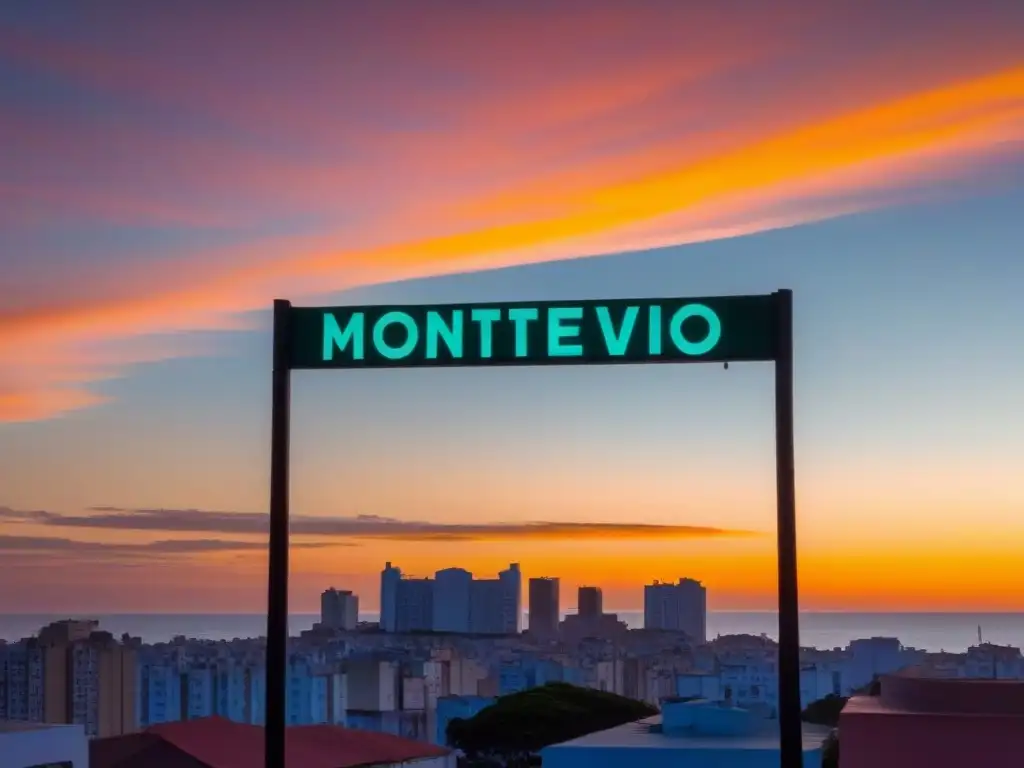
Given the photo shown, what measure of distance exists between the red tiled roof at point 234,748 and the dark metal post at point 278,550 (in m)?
14.1

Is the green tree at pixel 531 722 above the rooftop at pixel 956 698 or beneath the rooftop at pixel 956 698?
beneath

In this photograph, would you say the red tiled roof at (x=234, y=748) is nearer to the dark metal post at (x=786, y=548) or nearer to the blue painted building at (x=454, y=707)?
the blue painted building at (x=454, y=707)

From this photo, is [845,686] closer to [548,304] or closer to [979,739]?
[979,739]

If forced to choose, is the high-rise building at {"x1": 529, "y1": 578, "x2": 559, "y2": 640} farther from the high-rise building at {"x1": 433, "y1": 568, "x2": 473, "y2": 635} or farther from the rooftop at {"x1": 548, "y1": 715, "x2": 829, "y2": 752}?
the rooftop at {"x1": 548, "y1": 715, "x2": 829, "y2": 752}

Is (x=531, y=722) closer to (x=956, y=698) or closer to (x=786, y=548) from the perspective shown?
(x=956, y=698)

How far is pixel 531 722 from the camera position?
1169 inches

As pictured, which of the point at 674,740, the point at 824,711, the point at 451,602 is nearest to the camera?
the point at 674,740

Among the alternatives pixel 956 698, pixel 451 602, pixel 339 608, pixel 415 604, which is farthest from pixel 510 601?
pixel 956 698

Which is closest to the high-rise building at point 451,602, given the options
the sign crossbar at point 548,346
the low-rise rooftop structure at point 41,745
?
the low-rise rooftop structure at point 41,745

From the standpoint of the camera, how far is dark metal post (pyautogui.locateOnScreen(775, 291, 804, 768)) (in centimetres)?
789

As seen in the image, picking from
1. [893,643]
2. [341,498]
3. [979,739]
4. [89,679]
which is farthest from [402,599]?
[979,739]

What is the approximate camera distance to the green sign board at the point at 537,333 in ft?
26.7

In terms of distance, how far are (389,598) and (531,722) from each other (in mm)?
28146

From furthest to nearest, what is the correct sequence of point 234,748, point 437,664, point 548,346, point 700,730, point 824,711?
point 437,664, point 824,711, point 234,748, point 700,730, point 548,346
